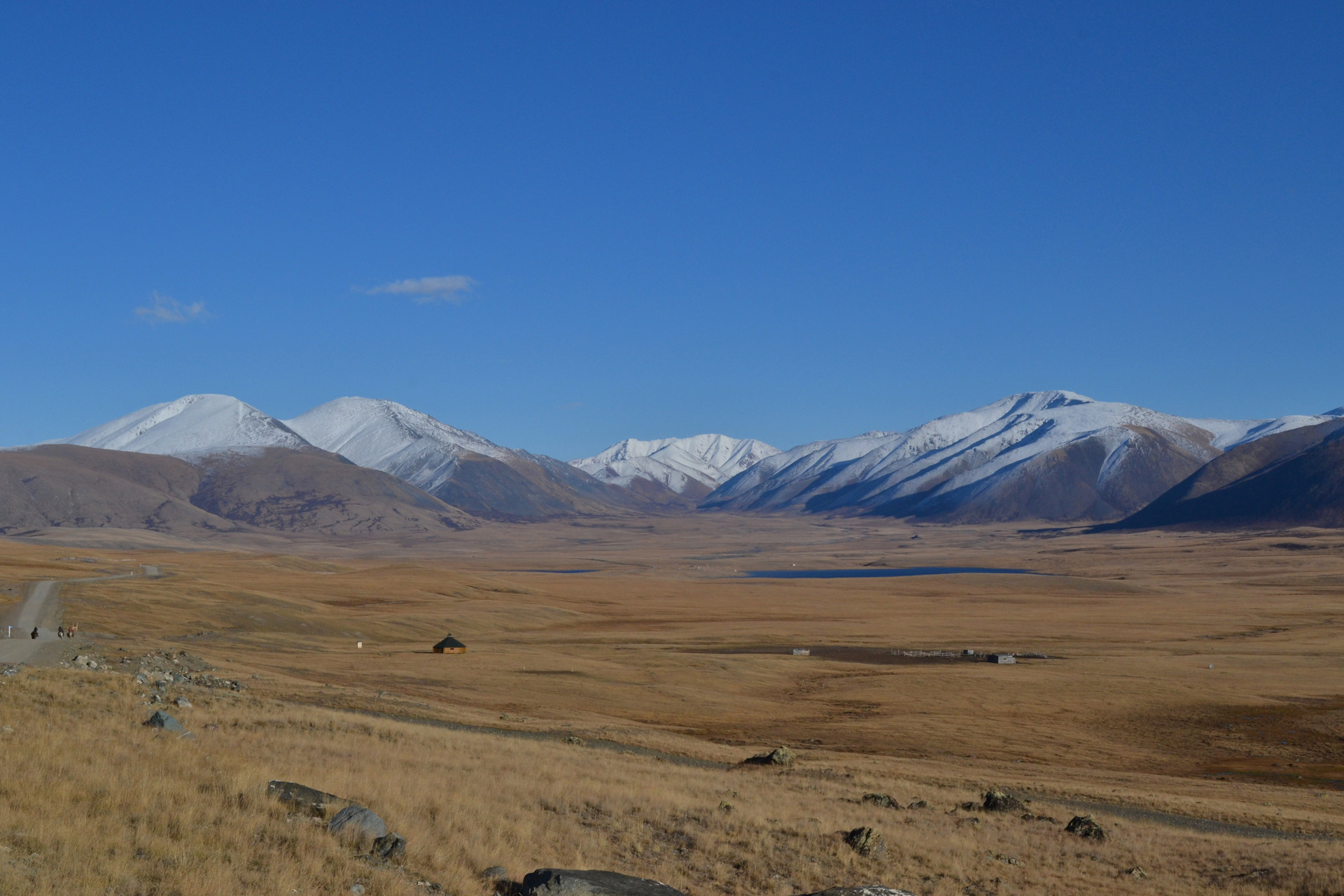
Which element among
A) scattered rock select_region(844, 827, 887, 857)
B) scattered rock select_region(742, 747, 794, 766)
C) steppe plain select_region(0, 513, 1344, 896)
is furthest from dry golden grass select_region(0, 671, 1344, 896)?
scattered rock select_region(742, 747, 794, 766)

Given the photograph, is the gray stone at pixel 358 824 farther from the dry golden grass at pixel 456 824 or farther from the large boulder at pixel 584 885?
the large boulder at pixel 584 885

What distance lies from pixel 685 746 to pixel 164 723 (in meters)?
17.7

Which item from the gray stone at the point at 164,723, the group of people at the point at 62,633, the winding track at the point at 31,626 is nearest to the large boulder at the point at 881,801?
the gray stone at the point at 164,723

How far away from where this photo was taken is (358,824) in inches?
500

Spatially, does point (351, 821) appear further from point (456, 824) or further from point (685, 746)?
point (685, 746)

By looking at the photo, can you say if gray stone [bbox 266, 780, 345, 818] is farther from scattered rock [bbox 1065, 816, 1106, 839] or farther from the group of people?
the group of people

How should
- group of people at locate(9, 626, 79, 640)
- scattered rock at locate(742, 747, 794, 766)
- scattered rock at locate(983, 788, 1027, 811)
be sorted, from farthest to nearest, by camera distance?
group of people at locate(9, 626, 79, 640)
scattered rock at locate(742, 747, 794, 766)
scattered rock at locate(983, 788, 1027, 811)

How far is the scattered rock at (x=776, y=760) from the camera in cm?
2961

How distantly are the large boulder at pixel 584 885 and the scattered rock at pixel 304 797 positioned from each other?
3452 millimetres

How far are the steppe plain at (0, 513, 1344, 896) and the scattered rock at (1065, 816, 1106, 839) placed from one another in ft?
1.88

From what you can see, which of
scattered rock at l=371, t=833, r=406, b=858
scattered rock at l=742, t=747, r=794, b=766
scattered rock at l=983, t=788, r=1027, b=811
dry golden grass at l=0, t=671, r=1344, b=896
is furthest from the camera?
scattered rock at l=742, t=747, r=794, b=766

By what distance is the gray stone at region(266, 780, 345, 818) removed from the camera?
44.0 feet

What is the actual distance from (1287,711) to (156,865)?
53983 millimetres

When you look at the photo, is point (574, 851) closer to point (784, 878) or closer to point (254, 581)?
point (784, 878)
